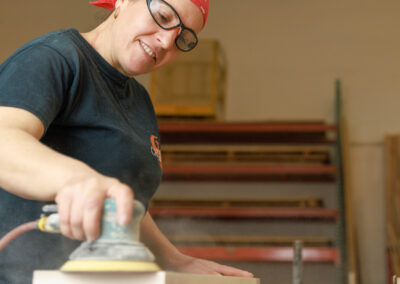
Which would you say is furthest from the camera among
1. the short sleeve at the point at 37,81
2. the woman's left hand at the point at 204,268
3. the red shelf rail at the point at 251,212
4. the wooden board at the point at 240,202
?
the wooden board at the point at 240,202

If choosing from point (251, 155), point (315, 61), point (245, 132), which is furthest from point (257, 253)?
point (315, 61)

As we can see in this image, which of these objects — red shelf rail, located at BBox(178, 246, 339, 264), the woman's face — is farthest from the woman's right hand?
red shelf rail, located at BBox(178, 246, 339, 264)

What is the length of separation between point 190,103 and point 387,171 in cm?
191

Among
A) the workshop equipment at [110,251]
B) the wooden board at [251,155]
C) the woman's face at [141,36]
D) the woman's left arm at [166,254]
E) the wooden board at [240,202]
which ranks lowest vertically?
the workshop equipment at [110,251]

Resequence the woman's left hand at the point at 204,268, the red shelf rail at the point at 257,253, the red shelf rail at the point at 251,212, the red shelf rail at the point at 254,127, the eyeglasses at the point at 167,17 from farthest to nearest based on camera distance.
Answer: the red shelf rail at the point at 254,127 < the red shelf rail at the point at 251,212 < the red shelf rail at the point at 257,253 < the woman's left hand at the point at 204,268 < the eyeglasses at the point at 167,17

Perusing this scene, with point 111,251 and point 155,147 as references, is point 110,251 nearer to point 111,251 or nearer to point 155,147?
point 111,251

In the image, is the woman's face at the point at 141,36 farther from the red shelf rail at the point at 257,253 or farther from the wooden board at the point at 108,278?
the red shelf rail at the point at 257,253

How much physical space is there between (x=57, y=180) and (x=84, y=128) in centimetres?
35

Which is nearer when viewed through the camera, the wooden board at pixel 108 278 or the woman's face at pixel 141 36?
the wooden board at pixel 108 278

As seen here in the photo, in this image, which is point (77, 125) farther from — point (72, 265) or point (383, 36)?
point (383, 36)

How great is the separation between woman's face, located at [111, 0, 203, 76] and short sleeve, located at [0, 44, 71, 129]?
0.17 m

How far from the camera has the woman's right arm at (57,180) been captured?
0.59m

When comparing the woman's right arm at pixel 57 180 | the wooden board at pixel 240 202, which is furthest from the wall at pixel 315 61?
the woman's right arm at pixel 57 180

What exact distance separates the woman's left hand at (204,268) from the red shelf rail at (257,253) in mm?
3018
